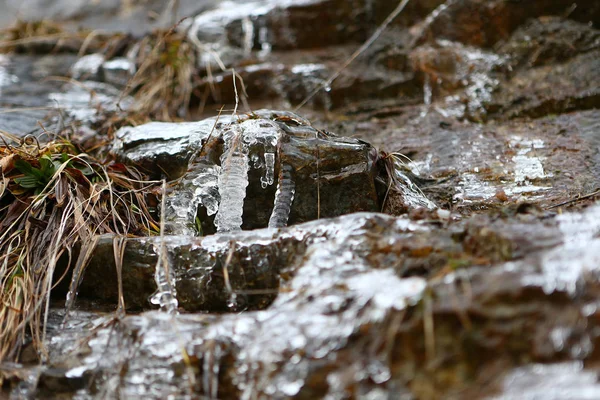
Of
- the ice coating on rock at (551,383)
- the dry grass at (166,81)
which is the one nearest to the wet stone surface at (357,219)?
the ice coating on rock at (551,383)

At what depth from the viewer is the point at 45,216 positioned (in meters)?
2.15

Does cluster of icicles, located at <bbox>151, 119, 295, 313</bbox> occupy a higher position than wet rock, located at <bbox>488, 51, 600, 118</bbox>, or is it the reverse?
wet rock, located at <bbox>488, 51, 600, 118</bbox>

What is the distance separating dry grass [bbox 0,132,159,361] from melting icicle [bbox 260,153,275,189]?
518 mm

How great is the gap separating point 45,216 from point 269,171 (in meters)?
0.95

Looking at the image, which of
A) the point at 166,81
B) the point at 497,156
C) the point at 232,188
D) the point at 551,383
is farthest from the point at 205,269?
the point at 166,81

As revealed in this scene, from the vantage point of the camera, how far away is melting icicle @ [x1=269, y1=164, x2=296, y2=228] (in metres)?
2.14

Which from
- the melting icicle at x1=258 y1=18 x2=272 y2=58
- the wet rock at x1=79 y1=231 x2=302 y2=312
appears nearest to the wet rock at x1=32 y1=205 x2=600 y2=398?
the wet rock at x1=79 y1=231 x2=302 y2=312

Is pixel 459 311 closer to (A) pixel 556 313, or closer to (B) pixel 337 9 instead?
(A) pixel 556 313

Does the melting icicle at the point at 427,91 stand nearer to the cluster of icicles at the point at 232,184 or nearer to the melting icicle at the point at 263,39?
the melting icicle at the point at 263,39

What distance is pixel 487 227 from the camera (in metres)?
1.56

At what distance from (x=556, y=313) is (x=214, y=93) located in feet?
10.4

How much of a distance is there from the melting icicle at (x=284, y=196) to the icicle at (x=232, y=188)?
17 cm

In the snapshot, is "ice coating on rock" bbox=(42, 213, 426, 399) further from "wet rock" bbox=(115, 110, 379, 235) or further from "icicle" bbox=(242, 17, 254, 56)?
"icicle" bbox=(242, 17, 254, 56)

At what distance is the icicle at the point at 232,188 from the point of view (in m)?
2.22
